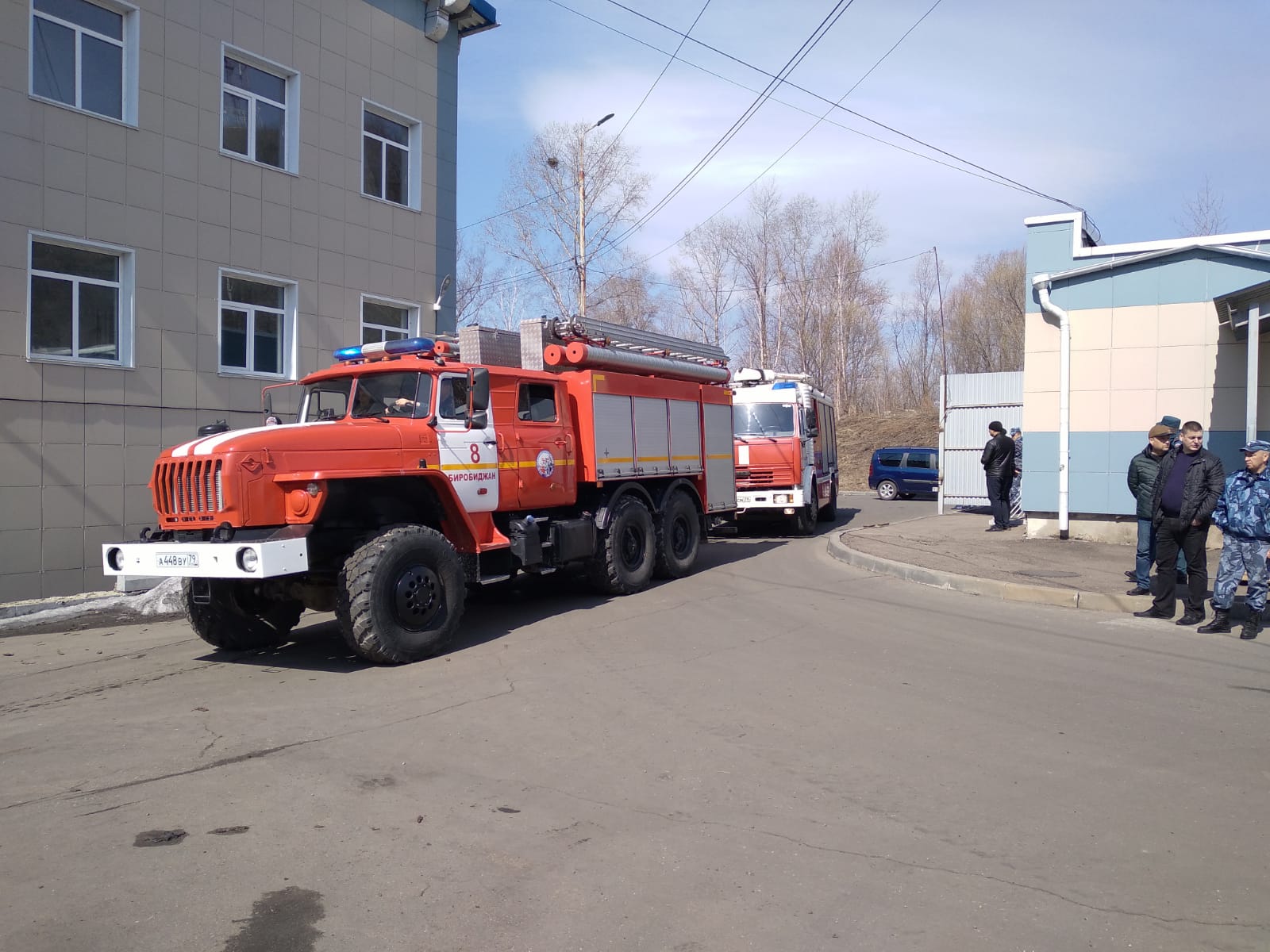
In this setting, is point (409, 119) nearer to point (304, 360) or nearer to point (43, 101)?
point (304, 360)

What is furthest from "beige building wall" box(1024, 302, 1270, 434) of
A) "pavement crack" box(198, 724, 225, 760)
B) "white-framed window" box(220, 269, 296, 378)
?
"pavement crack" box(198, 724, 225, 760)

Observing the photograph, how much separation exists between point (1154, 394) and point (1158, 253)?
6.65 feet

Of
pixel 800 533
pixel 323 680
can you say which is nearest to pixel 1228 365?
pixel 800 533

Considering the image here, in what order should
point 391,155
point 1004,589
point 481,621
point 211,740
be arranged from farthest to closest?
1. point 391,155
2. point 1004,589
3. point 481,621
4. point 211,740

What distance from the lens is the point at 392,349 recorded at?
31.1 ft

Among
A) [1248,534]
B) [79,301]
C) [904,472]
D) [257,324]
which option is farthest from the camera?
[904,472]

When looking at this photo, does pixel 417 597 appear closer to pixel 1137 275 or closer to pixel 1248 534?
pixel 1248 534

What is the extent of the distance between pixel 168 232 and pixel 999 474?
545 inches

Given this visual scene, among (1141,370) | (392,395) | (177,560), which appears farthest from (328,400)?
(1141,370)

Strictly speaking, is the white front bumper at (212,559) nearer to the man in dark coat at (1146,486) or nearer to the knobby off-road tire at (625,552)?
Answer: the knobby off-road tire at (625,552)

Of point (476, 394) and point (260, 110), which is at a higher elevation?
point (260, 110)

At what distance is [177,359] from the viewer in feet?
43.0

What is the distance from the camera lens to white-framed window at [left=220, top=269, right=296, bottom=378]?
45.8 feet

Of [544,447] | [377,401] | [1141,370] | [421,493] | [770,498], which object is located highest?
[1141,370]
